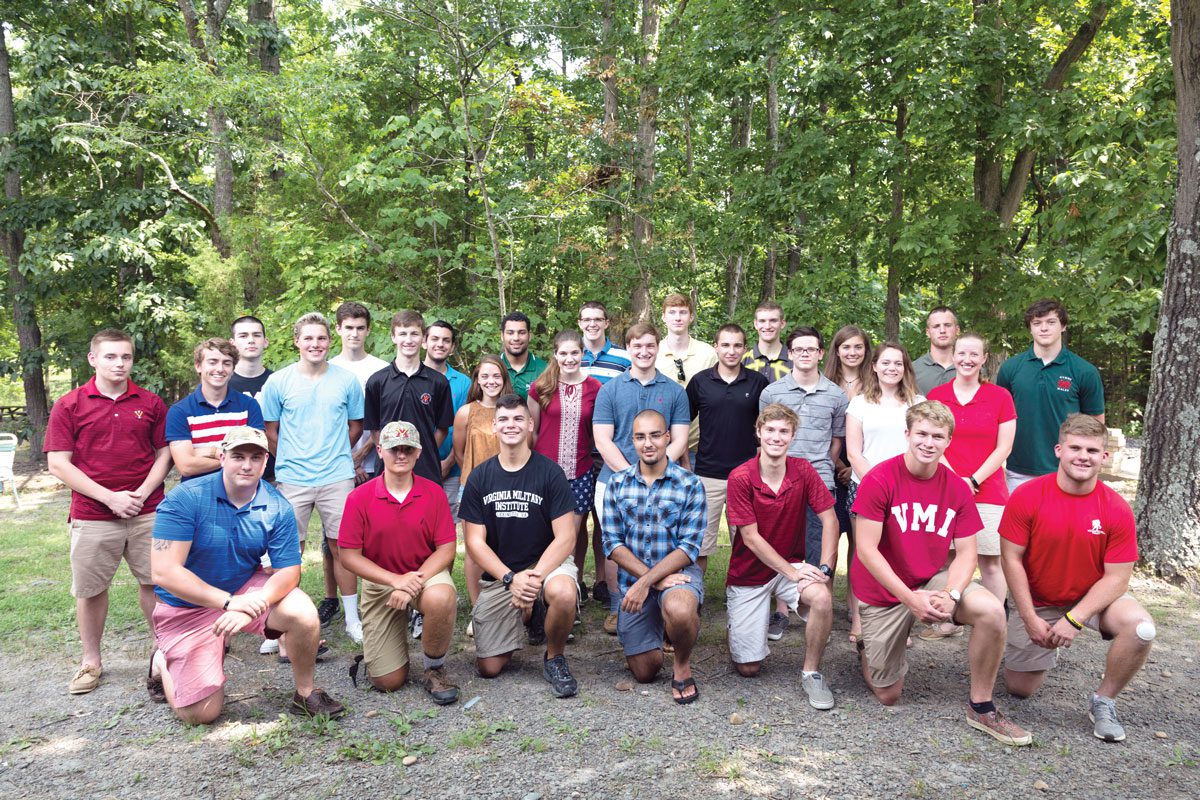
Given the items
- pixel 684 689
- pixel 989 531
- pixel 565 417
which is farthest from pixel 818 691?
pixel 565 417

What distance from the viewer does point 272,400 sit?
4.77 m

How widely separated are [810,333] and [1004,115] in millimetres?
5553

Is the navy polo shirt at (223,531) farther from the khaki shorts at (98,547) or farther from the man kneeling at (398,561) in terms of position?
the khaki shorts at (98,547)

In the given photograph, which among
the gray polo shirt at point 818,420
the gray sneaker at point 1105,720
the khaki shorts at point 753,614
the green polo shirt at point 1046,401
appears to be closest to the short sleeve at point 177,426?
the khaki shorts at point 753,614

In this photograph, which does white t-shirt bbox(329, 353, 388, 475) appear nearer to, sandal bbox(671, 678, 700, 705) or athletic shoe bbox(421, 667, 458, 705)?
athletic shoe bbox(421, 667, 458, 705)

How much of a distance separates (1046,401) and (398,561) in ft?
13.5

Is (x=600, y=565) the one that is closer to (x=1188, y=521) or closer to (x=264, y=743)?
(x=264, y=743)

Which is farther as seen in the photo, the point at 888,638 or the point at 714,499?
the point at 714,499

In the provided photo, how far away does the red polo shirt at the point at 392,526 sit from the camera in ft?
13.6

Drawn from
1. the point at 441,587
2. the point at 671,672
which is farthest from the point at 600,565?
the point at 441,587

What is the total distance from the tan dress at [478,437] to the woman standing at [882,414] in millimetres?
2257

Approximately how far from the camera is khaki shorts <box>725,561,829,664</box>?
169 inches

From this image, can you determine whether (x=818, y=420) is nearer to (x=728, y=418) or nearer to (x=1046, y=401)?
(x=728, y=418)

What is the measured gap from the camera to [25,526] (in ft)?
29.4
